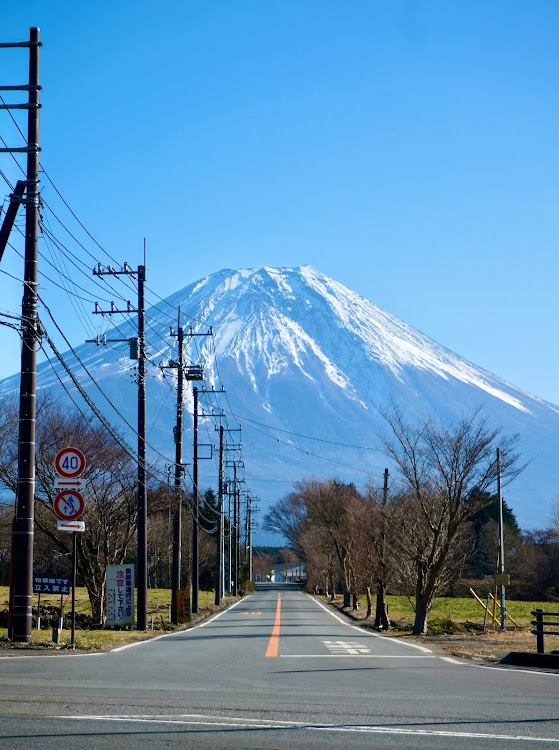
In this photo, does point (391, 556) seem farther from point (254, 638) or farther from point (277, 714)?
point (277, 714)

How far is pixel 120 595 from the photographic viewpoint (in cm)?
2934

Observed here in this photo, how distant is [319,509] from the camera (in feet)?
225

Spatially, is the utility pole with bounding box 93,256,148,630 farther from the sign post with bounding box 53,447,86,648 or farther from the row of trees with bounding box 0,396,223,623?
the sign post with bounding box 53,447,86,648

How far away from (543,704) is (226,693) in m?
3.54

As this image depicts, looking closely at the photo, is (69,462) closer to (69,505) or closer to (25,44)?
(69,505)

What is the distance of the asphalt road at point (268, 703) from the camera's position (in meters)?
7.75

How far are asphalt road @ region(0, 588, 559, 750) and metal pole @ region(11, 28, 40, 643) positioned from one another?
2.32 meters

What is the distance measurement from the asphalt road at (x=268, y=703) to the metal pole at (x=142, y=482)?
12244 millimetres

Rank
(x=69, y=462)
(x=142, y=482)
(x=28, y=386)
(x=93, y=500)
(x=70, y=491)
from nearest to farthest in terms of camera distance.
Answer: (x=69, y=462)
(x=70, y=491)
(x=28, y=386)
(x=142, y=482)
(x=93, y=500)

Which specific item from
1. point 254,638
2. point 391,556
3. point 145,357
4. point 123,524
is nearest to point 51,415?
point 123,524

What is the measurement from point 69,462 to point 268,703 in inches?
352

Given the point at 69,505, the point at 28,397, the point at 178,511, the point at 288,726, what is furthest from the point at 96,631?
the point at 288,726

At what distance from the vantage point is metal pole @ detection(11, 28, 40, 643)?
59.6 ft

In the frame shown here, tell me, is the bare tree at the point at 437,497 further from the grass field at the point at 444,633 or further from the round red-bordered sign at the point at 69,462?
the round red-bordered sign at the point at 69,462
